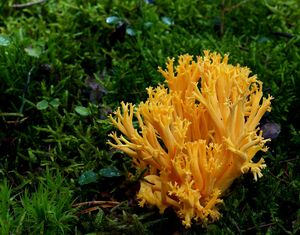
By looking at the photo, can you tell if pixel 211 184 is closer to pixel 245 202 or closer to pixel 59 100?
pixel 245 202

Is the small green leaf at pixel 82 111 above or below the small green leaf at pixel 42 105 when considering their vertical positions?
above

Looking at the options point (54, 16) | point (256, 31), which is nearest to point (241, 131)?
point (256, 31)

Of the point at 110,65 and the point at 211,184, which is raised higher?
the point at 211,184

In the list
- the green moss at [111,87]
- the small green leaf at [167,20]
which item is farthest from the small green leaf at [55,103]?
the small green leaf at [167,20]

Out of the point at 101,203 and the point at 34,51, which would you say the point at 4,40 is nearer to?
the point at 34,51

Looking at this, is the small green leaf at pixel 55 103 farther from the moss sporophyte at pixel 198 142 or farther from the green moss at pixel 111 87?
the moss sporophyte at pixel 198 142
